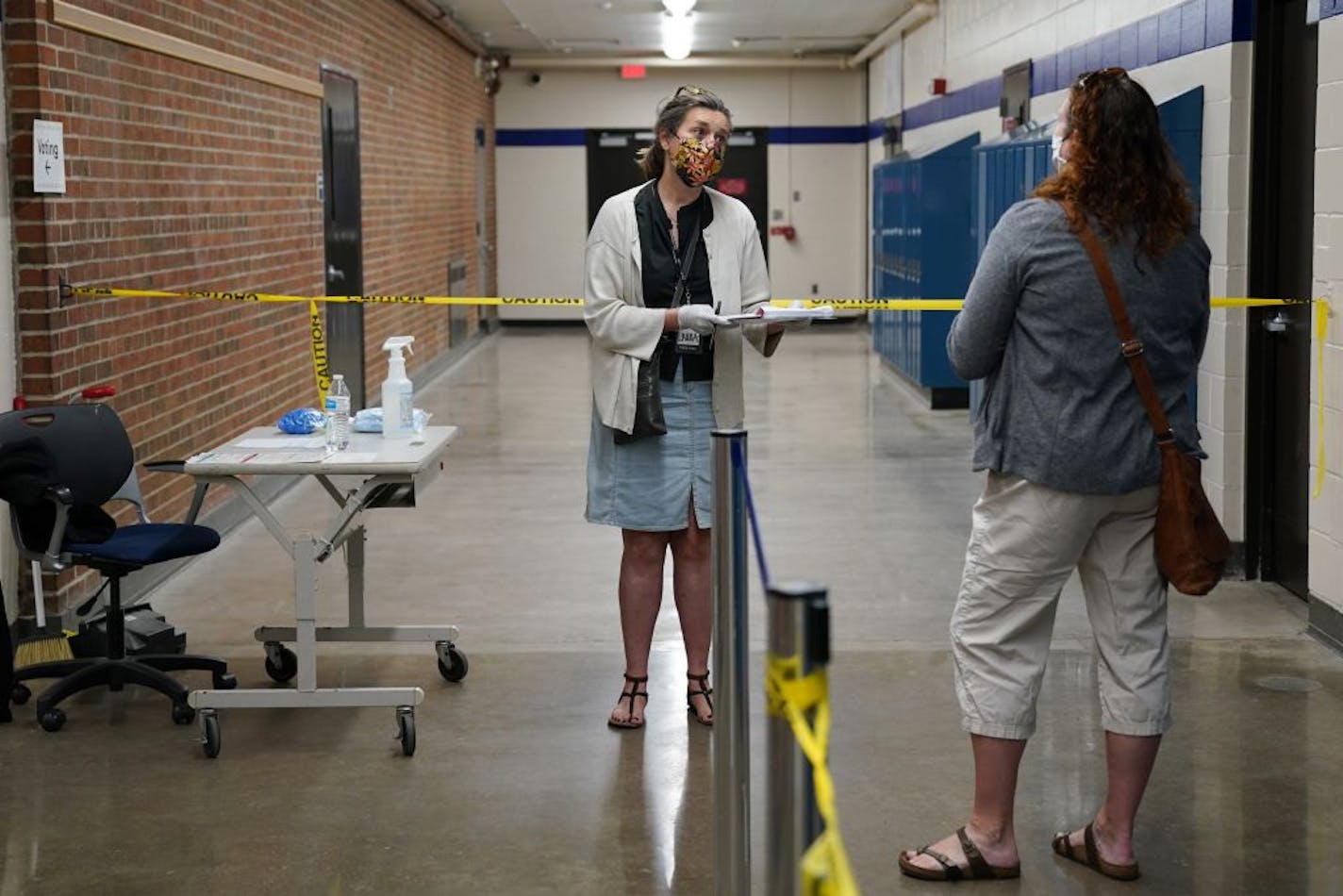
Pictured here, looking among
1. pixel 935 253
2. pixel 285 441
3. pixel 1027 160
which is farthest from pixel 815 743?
pixel 935 253

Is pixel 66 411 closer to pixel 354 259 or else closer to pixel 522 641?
pixel 522 641

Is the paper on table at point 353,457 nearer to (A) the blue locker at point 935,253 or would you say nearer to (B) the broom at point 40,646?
(B) the broom at point 40,646

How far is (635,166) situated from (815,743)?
17.9 m

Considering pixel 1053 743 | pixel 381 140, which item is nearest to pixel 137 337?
pixel 1053 743

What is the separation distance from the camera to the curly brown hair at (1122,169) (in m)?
3.11

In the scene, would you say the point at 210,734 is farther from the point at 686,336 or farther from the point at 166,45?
the point at 166,45

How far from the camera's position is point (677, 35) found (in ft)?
54.1

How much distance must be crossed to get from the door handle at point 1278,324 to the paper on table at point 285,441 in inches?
119

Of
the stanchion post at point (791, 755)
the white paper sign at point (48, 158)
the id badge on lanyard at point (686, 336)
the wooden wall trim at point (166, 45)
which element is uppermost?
the wooden wall trim at point (166, 45)

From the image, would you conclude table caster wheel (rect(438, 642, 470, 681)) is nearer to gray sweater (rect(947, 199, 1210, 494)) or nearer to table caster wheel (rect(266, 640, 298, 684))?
table caster wheel (rect(266, 640, 298, 684))

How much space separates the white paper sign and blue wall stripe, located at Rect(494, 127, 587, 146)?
13990 mm

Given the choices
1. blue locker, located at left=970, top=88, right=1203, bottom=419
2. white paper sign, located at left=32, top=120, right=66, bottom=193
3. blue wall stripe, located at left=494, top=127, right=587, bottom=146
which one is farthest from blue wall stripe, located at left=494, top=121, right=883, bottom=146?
white paper sign, located at left=32, top=120, right=66, bottom=193

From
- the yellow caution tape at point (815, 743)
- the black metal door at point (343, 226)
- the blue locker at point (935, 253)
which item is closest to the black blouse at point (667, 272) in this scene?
the yellow caution tape at point (815, 743)

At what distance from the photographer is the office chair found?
4371mm
